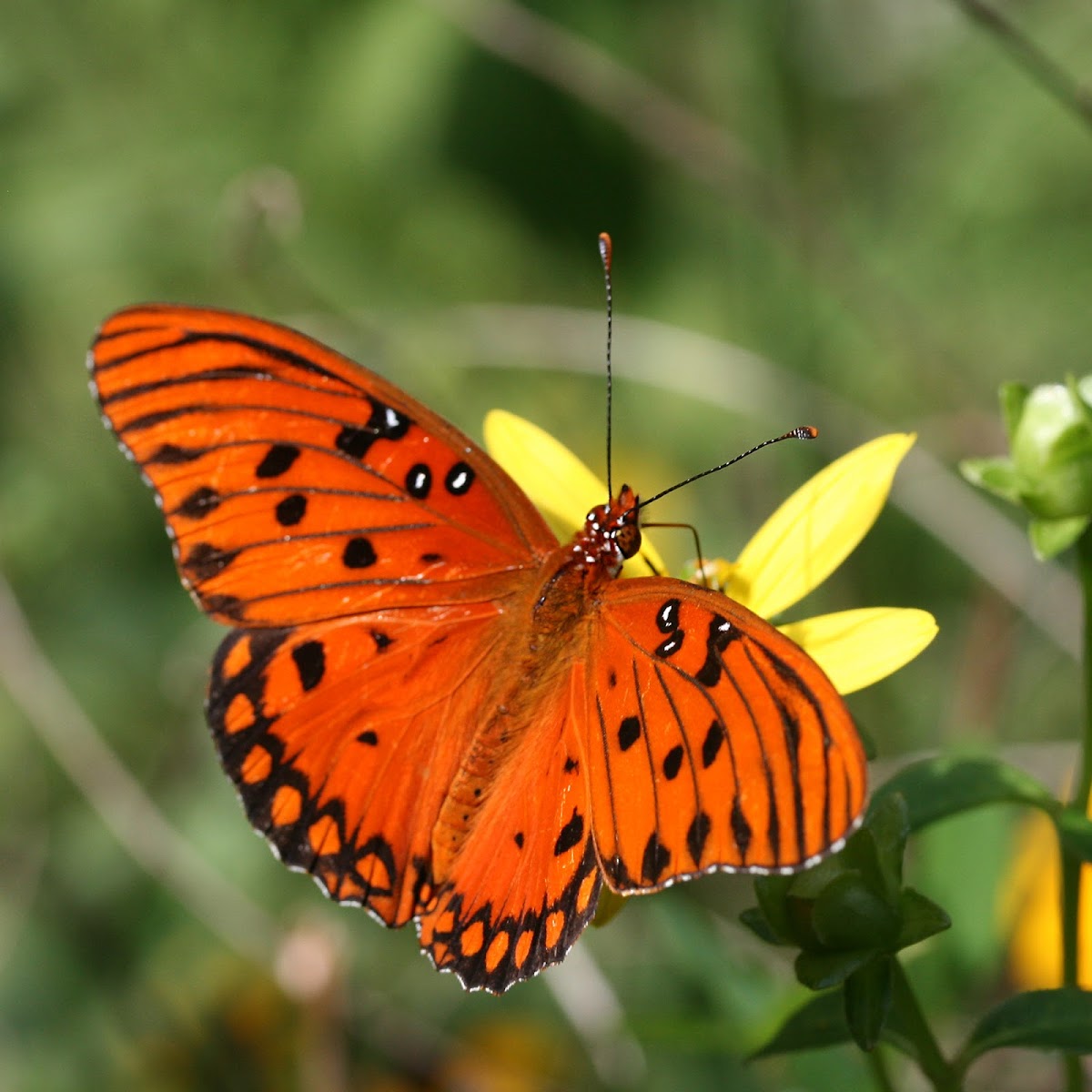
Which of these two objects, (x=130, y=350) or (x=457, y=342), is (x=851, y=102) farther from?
(x=130, y=350)

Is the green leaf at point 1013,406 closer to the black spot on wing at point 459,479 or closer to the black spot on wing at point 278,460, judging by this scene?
the black spot on wing at point 459,479

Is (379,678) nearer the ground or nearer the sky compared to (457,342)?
nearer the ground

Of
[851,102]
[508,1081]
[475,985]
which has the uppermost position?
[851,102]

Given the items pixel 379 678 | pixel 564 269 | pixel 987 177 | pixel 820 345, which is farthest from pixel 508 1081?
pixel 987 177

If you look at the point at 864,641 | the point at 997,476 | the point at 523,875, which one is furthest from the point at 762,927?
the point at 997,476

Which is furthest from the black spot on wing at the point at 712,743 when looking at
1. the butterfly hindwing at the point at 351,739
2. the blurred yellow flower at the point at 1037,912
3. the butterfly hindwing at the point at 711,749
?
the blurred yellow flower at the point at 1037,912
